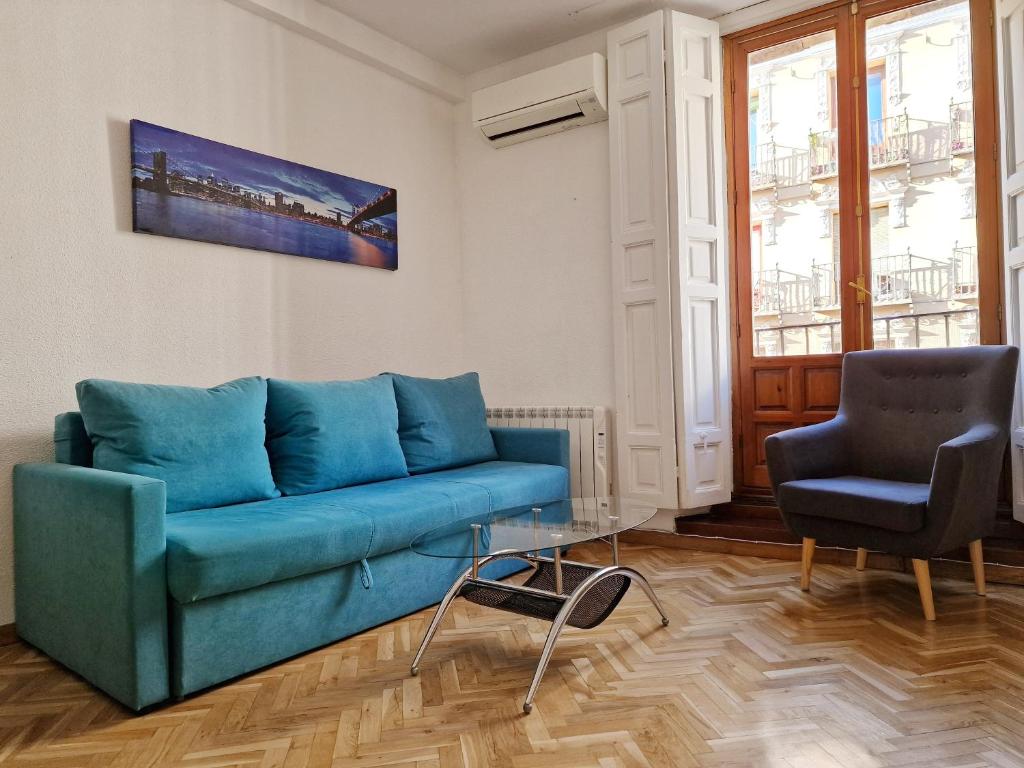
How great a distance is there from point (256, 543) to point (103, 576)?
1.34ft

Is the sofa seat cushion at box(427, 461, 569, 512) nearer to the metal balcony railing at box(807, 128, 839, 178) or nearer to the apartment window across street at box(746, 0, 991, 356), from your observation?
the apartment window across street at box(746, 0, 991, 356)

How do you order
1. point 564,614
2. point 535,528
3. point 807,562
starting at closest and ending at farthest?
point 564,614, point 535,528, point 807,562

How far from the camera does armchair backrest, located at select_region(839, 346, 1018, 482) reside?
8.96 feet

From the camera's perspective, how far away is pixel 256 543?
2.05 metres

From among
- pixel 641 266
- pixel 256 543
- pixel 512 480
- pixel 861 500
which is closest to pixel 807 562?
pixel 861 500

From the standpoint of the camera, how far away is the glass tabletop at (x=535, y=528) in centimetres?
209

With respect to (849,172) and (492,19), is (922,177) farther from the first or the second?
(492,19)

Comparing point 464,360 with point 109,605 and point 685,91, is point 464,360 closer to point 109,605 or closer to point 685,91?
point 685,91

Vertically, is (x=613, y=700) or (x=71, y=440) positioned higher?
(x=71, y=440)

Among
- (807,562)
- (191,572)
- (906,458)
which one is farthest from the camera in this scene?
(906,458)

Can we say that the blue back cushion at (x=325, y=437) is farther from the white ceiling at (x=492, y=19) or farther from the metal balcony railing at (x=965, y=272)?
the metal balcony railing at (x=965, y=272)

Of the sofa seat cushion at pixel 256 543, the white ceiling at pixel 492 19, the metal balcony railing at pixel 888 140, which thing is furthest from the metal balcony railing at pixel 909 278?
the sofa seat cushion at pixel 256 543

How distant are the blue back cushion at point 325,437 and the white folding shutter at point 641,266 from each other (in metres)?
1.35

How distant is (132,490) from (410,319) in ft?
8.00
